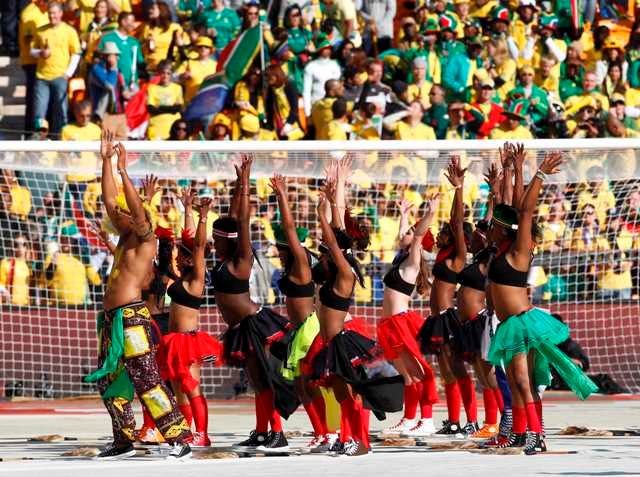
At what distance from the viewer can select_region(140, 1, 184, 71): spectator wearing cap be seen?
911 inches

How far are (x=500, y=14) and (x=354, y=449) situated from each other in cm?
1327

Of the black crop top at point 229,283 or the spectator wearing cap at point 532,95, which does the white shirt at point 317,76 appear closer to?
the spectator wearing cap at point 532,95

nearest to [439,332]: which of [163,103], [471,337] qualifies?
[471,337]

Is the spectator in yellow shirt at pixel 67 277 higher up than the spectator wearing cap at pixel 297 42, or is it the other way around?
the spectator wearing cap at pixel 297 42

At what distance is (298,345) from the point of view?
1303 cm

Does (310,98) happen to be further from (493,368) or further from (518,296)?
(518,296)

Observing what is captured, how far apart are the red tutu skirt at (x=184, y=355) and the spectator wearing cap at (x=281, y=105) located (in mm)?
8783

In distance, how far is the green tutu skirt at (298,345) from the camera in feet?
42.7

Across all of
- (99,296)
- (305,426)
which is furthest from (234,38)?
(305,426)

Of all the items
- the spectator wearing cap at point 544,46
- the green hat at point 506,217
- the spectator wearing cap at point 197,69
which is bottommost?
the green hat at point 506,217

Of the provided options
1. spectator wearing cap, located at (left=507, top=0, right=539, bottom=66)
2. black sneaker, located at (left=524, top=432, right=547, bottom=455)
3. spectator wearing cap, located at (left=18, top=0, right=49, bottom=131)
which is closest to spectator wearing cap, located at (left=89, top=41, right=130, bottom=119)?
spectator wearing cap, located at (left=18, top=0, right=49, bottom=131)

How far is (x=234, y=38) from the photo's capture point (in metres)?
23.2

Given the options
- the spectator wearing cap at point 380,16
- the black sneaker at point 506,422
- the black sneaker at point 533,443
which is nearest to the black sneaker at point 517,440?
the black sneaker at point 533,443

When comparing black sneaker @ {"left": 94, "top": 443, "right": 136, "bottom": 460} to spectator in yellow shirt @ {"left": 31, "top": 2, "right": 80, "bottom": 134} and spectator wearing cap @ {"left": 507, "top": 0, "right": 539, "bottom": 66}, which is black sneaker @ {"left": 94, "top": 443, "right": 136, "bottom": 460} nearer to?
spectator in yellow shirt @ {"left": 31, "top": 2, "right": 80, "bottom": 134}
